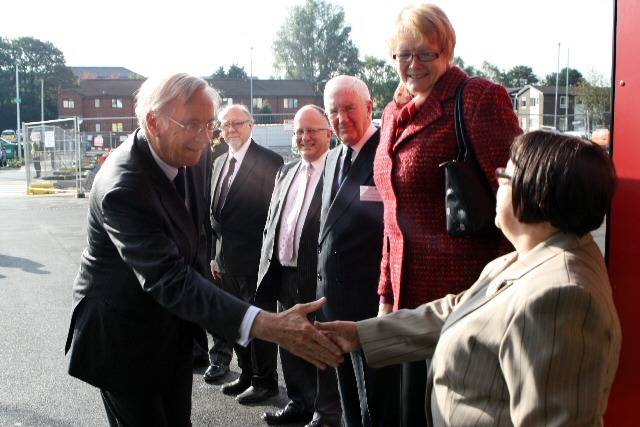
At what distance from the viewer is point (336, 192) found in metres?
3.91

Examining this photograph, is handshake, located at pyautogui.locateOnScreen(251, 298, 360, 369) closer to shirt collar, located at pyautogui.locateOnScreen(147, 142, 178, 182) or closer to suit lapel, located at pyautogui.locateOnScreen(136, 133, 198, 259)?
suit lapel, located at pyautogui.locateOnScreen(136, 133, 198, 259)

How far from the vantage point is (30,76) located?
102 m

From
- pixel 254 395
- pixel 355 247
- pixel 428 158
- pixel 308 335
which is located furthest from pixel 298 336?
pixel 254 395

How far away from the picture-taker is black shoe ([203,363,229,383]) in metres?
5.71

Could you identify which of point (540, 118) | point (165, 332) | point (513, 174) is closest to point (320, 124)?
point (165, 332)

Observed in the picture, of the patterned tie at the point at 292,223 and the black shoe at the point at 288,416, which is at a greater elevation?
the patterned tie at the point at 292,223

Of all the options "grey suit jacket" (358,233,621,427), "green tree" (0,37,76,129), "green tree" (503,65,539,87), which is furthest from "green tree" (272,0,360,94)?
"grey suit jacket" (358,233,621,427)

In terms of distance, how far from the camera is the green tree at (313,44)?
79.0m

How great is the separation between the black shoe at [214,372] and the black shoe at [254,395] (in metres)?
0.48

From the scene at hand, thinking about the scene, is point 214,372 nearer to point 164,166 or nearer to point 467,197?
point 164,166

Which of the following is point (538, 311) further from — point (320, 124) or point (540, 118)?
point (540, 118)

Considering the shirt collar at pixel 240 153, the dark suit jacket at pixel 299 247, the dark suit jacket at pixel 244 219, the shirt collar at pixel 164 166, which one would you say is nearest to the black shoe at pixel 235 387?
the dark suit jacket at pixel 244 219

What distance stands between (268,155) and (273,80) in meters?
86.0

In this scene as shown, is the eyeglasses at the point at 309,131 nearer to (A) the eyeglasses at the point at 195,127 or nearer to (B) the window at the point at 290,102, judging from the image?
(A) the eyeglasses at the point at 195,127
